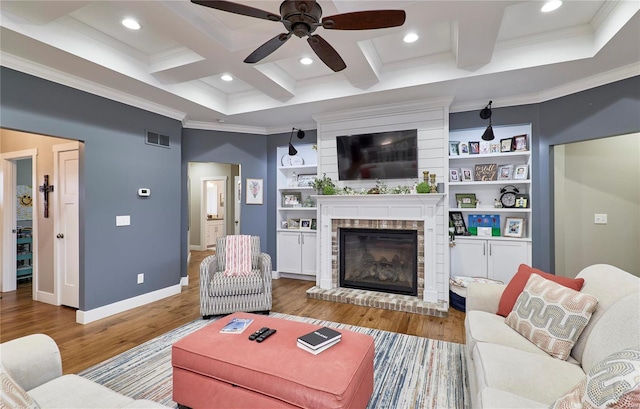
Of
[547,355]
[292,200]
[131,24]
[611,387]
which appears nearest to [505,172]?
[547,355]

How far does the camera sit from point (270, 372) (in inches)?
63.9

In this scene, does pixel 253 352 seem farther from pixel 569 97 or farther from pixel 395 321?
pixel 569 97

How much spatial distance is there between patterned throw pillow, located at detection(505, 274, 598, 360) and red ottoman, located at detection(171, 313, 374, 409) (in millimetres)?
1031

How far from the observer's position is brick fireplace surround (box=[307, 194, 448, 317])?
3846 mm

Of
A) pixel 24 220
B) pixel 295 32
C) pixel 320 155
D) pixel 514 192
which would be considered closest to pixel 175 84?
pixel 320 155

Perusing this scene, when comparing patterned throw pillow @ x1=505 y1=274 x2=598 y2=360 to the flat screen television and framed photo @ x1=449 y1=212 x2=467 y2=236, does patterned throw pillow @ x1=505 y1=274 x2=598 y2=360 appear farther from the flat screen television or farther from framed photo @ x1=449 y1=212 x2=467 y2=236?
the flat screen television

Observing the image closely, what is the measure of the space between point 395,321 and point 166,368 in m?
2.35

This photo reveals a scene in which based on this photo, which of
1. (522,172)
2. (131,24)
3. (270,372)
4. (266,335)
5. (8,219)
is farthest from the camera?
(8,219)

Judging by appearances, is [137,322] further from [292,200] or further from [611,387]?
[611,387]

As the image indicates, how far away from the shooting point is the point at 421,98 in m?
3.90

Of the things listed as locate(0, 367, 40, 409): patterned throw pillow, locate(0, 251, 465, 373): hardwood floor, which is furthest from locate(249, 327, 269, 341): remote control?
locate(0, 251, 465, 373): hardwood floor

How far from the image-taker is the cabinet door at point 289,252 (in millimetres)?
5203

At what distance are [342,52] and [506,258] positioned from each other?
3286 millimetres

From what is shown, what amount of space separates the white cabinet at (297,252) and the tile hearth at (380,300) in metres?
0.75
